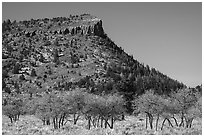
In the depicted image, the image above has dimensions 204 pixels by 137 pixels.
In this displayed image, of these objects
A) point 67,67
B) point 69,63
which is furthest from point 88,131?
point 69,63

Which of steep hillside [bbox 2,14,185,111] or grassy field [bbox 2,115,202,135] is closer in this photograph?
grassy field [bbox 2,115,202,135]

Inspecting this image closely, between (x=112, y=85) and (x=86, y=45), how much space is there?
5781 cm

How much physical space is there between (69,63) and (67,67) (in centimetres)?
525

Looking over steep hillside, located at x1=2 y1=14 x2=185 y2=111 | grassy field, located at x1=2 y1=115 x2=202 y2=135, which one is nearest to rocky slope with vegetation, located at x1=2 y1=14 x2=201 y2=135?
steep hillside, located at x1=2 y1=14 x2=185 y2=111

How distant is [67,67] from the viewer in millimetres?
141875

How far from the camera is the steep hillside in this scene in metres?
120

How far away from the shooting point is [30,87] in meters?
122

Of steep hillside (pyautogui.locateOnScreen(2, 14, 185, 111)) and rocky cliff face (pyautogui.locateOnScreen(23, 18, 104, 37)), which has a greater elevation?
rocky cliff face (pyautogui.locateOnScreen(23, 18, 104, 37))

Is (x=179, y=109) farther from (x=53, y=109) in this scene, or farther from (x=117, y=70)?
(x=117, y=70)

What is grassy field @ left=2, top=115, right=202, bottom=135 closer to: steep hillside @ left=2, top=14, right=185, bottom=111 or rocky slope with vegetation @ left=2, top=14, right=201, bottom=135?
rocky slope with vegetation @ left=2, top=14, right=201, bottom=135

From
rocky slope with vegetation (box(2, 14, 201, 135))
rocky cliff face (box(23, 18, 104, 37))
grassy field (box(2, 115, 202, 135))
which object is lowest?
grassy field (box(2, 115, 202, 135))

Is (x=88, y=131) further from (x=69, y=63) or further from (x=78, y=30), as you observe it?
(x=78, y=30)

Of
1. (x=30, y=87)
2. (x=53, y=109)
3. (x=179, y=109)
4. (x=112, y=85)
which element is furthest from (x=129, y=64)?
(x=53, y=109)

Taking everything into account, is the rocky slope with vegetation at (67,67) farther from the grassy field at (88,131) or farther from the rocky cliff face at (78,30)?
the grassy field at (88,131)
